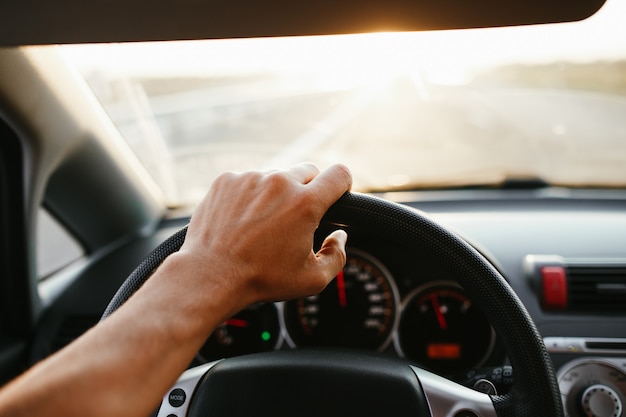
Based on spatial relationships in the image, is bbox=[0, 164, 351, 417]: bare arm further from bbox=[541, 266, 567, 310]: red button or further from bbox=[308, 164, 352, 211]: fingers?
bbox=[541, 266, 567, 310]: red button

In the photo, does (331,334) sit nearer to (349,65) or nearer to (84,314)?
(84,314)

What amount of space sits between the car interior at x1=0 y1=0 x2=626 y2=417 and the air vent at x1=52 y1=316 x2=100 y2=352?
0.01 metres

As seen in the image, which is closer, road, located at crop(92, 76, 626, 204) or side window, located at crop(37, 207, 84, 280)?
side window, located at crop(37, 207, 84, 280)

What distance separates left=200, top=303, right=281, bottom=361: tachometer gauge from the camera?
81.0 inches

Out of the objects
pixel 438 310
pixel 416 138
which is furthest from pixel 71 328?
pixel 416 138

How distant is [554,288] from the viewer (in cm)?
193

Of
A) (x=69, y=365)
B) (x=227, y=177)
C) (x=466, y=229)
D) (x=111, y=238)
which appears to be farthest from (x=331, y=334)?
(x=69, y=365)

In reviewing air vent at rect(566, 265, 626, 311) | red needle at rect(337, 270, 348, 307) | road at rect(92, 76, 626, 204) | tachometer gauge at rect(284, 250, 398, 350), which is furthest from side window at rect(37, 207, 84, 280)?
air vent at rect(566, 265, 626, 311)

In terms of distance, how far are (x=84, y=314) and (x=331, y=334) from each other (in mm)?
891

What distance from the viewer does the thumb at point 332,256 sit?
1.02 metres

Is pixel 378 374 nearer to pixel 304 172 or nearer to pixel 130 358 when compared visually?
pixel 304 172

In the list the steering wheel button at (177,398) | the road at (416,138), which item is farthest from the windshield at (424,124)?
the steering wheel button at (177,398)

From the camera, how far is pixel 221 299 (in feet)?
2.98

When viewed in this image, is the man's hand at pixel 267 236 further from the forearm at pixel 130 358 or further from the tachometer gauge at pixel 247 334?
the tachometer gauge at pixel 247 334
